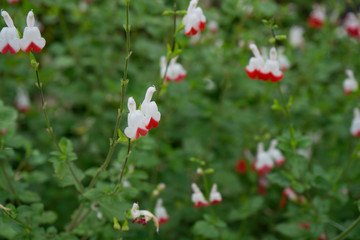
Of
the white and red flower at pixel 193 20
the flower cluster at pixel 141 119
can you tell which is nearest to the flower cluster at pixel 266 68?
the white and red flower at pixel 193 20

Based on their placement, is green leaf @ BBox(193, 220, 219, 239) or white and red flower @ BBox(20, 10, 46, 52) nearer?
white and red flower @ BBox(20, 10, 46, 52)

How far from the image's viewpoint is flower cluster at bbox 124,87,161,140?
1484 mm

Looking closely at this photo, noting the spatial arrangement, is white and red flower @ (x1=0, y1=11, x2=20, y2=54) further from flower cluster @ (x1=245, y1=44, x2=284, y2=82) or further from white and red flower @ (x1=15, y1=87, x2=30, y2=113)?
white and red flower @ (x1=15, y1=87, x2=30, y2=113)

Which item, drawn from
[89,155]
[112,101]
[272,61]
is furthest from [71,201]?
[272,61]

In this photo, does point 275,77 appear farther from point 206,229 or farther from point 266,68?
point 206,229

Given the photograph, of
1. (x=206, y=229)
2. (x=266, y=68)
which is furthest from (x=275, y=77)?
(x=206, y=229)

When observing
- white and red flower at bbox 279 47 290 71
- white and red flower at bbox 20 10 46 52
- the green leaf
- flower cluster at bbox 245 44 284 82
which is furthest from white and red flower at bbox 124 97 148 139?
white and red flower at bbox 279 47 290 71

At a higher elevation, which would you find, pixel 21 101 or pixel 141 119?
pixel 21 101

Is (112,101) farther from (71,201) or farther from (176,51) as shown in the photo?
(176,51)

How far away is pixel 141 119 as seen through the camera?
59.1 inches

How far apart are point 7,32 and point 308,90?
275 centimetres

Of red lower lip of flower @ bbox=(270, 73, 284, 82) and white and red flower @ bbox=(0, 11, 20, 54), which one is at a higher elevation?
red lower lip of flower @ bbox=(270, 73, 284, 82)

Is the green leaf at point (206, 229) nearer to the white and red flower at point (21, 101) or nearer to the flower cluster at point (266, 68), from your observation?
the flower cluster at point (266, 68)

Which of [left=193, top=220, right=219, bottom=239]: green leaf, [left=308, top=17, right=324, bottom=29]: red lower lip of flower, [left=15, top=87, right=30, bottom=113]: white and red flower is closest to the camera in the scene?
[left=193, top=220, right=219, bottom=239]: green leaf
